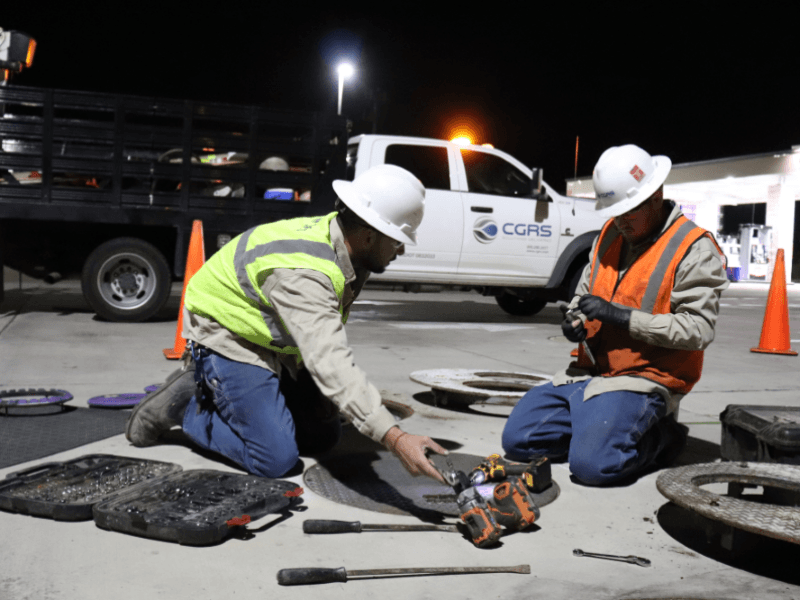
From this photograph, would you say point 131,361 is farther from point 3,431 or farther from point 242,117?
point 242,117

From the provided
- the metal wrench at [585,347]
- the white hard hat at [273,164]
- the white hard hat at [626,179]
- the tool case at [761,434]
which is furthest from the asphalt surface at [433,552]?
the white hard hat at [273,164]

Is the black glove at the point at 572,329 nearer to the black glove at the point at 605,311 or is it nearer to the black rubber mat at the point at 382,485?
the black glove at the point at 605,311

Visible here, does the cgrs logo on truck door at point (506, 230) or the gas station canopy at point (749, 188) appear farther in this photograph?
the gas station canopy at point (749, 188)

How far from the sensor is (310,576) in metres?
2.11

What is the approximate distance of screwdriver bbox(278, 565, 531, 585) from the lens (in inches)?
82.7

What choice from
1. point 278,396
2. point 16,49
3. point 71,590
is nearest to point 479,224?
point 16,49

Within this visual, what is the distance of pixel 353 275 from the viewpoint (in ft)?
9.95

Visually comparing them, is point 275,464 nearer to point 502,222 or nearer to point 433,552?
point 433,552

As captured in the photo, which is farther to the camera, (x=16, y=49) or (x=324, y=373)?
(x=16, y=49)

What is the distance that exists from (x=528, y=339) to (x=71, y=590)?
6.42 metres

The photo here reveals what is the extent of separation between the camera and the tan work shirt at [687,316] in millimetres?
3127

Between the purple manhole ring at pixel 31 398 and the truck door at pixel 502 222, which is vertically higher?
the truck door at pixel 502 222

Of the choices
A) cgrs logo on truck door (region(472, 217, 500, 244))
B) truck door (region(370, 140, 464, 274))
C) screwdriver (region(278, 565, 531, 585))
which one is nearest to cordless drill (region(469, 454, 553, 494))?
screwdriver (region(278, 565, 531, 585))

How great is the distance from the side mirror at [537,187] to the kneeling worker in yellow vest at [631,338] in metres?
5.44
